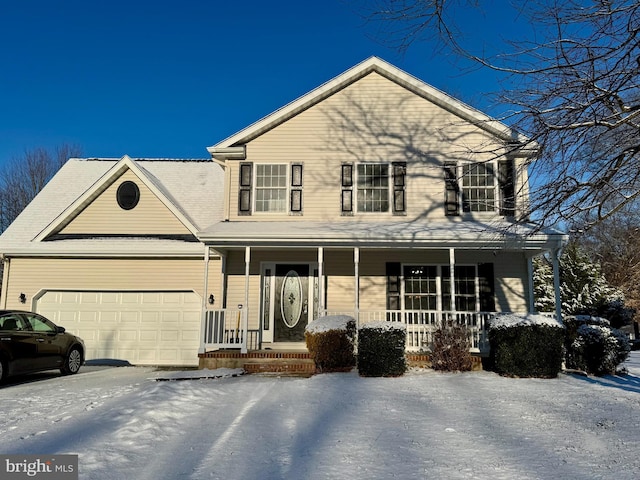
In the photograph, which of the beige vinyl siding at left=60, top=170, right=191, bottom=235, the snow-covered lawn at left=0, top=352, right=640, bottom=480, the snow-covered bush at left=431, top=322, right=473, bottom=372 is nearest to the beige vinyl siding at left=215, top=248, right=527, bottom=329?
the beige vinyl siding at left=60, top=170, right=191, bottom=235

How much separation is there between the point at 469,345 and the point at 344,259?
162 inches

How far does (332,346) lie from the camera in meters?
9.74

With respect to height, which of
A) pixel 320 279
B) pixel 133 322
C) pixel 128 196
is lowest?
pixel 133 322

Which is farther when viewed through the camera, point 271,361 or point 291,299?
point 291,299

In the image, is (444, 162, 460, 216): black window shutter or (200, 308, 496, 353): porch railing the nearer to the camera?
(200, 308, 496, 353): porch railing

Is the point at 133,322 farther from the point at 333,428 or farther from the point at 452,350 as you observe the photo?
the point at 333,428

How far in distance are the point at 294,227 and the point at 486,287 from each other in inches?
208

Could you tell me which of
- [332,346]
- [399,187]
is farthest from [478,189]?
[332,346]

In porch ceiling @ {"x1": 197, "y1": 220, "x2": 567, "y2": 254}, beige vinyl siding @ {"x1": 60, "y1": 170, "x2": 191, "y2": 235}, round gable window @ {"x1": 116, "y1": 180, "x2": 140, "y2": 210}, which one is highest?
round gable window @ {"x1": 116, "y1": 180, "x2": 140, "y2": 210}

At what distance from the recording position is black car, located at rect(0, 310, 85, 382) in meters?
8.80

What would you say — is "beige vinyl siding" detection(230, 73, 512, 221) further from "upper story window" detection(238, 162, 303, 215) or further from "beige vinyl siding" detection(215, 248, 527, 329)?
"beige vinyl siding" detection(215, 248, 527, 329)

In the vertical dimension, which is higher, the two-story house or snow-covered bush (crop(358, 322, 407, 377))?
the two-story house

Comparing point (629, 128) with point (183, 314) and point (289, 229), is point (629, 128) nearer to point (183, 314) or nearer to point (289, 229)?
point (289, 229)

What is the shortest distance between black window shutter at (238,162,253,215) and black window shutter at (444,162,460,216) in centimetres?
530
